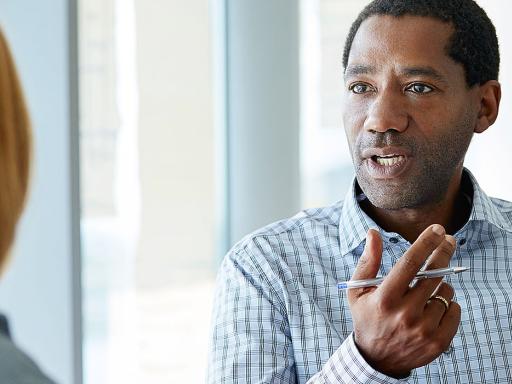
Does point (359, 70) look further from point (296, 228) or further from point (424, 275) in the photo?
point (424, 275)

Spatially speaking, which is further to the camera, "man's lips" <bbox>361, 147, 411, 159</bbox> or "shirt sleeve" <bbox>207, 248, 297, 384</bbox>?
"man's lips" <bbox>361, 147, 411, 159</bbox>

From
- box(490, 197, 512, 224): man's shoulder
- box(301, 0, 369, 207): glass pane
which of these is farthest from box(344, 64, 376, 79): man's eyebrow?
box(301, 0, 369, 207): glass pane

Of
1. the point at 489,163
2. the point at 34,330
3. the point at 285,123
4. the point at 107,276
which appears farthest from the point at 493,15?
the point at 34,330

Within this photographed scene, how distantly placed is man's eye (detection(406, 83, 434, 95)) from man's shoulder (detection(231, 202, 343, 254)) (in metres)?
0.26

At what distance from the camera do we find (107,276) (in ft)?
9.69

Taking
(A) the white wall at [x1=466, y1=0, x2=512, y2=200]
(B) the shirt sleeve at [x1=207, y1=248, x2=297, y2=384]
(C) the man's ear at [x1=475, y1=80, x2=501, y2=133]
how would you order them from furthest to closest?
(A) the white wall at [x1=466, y1=0, x2=512, y2=200] → (C) the man's ear at [x1=475, y1=80, x2=501, y2=133] → (B) the shirt sleeve at [x1=207, y1=248, x2=297, y2=384]

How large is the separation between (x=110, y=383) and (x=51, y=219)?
76cm

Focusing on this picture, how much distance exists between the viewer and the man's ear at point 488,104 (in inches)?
63.2

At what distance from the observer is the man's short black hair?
4.97ft

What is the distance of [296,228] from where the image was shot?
1538 mm

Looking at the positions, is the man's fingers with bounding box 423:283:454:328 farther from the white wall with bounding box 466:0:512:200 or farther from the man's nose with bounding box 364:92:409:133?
the white wall with bounding box 466:0:512:200

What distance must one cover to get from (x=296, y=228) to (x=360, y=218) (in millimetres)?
112

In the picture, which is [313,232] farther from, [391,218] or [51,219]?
[51,219]

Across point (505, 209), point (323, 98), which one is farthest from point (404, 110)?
point (323, 98)
